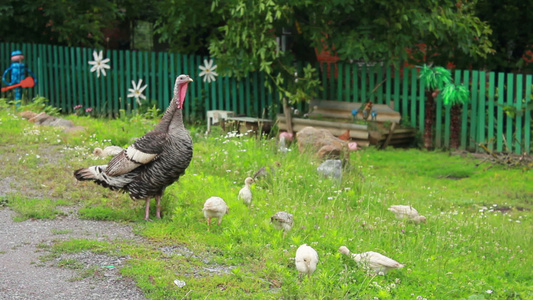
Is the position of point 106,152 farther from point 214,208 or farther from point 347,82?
point 347,82

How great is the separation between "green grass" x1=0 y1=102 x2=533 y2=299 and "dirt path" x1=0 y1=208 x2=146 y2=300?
0.16 meters

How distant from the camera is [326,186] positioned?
9672 millimetres

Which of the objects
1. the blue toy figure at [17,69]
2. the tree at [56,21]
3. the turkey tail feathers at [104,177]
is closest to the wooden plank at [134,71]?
the tree at [56,21]

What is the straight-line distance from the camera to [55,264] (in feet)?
21.5

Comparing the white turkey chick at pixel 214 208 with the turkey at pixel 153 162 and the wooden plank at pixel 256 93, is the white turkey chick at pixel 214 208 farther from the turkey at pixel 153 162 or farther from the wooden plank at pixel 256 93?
the wooden plank at pixel 256 93

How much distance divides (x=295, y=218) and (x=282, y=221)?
53cm

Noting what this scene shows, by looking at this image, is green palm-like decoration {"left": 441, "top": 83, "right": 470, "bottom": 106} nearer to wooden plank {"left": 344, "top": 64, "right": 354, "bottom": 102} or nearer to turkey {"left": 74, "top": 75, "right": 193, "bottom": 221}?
wooden plank {"left": 344, "top": 64, "right": 354, "bottom": 102}

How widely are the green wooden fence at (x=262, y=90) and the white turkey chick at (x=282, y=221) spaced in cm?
734

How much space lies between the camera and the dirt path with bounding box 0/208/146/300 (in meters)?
5.91

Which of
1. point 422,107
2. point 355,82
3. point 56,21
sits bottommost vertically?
point 422,107

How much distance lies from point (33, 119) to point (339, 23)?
21.5 feet

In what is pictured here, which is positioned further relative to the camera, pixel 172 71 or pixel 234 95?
pixel 172 71

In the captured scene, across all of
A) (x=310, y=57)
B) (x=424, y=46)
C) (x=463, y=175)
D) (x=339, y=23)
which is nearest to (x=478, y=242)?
(x=463, y=175)

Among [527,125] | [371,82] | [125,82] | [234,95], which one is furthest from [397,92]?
[125,82]
